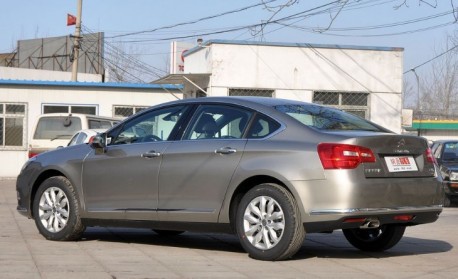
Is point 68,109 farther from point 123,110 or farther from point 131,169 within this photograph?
point 131,169

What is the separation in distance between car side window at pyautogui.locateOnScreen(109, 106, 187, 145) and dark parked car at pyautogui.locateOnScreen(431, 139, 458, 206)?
9.24m

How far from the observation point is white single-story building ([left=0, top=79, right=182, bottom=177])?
26672 mm

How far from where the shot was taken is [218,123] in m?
Answer: 8.37

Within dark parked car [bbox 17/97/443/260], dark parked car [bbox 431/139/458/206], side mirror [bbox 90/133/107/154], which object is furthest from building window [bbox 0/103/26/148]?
side mirror [bbox 90/133/107/154]

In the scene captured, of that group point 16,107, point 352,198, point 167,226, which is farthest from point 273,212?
point 16,107

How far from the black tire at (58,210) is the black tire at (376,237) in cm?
305

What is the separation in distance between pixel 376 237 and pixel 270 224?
1.66m

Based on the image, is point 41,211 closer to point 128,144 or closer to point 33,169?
point 33,169

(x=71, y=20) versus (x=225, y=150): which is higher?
(x=71, y=20)

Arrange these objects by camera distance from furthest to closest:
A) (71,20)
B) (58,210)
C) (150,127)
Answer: (71,20) < (58,210) < (150,127)

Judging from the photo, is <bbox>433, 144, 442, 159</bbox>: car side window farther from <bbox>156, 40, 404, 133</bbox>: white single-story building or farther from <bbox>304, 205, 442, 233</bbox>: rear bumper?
<bbox>304, 205, 442, 233</bbox>: rear bumper

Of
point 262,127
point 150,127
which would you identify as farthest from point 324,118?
point 150,127

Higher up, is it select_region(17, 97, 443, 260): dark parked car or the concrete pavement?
select_region(17, 97, 443, 260): dark parked car

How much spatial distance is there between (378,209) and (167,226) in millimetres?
2260
